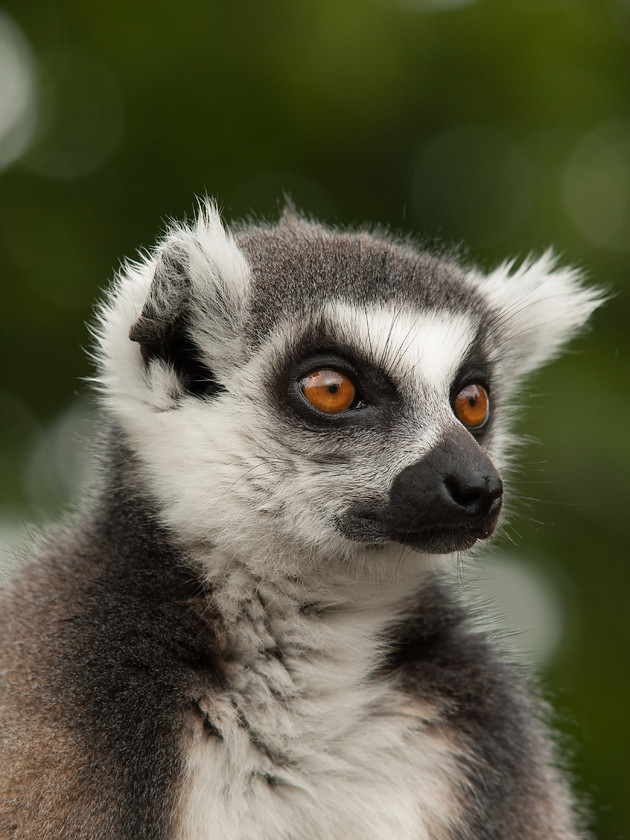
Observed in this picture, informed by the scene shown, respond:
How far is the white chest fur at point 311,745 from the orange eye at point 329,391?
0.66 m

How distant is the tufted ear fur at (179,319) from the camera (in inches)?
119

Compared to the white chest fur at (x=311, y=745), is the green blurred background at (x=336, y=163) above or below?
above

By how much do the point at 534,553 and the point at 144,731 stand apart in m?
3.71

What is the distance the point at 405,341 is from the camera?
302cm

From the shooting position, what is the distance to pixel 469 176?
628cm

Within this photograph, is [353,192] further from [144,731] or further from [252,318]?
[144,731]

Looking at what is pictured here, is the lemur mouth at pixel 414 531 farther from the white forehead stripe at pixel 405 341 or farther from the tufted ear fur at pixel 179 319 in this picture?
the tufted ear fur at pixel 179 319

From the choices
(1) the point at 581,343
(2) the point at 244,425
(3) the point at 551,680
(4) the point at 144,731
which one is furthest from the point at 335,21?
(4) the point at 144,731

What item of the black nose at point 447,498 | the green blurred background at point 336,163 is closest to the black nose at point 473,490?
the black nose at point 447,498

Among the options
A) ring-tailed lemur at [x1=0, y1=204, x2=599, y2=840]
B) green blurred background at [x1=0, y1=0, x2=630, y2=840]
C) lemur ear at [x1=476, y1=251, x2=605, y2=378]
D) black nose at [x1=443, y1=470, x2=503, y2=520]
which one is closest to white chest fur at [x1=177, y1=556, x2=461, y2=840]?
ring-tailed lemur at [x1=0, y1=204, x2=599, y2=840]

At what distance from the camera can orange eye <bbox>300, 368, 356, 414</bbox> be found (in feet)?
9.60

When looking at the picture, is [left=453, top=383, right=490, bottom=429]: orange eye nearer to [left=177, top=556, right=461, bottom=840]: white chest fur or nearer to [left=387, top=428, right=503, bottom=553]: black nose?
[left=387, top=428, right=503, bottom=553]: black nose

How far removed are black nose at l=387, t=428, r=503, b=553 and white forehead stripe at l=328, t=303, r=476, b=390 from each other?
313mm

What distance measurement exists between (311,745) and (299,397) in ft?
3.65
